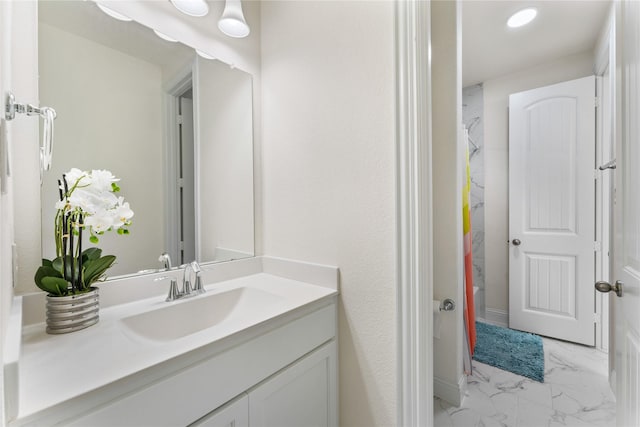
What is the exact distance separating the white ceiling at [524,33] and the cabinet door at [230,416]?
2.46 meters

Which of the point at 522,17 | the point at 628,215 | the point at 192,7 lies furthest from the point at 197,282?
the point at 522,17

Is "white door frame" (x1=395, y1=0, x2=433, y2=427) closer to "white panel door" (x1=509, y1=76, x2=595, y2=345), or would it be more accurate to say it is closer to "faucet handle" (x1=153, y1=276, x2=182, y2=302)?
"faucet handle" (x1=153, y1=276, x2=182, y2=302)

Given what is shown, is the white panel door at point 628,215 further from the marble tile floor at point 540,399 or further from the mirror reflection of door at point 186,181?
the mirror reflection of door at point 186,181

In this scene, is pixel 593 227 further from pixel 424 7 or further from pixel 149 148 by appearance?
pixel 149 148

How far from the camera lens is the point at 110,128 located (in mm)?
1043

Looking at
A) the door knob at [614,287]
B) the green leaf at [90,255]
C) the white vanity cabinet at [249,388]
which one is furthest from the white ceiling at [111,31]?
the door knob at [614,287]

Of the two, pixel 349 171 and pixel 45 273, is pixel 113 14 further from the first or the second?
pixel 349 171

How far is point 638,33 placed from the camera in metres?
0.76

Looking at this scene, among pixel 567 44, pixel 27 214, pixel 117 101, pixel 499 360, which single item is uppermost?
pixel 567 44

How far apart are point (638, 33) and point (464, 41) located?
1.73 metres

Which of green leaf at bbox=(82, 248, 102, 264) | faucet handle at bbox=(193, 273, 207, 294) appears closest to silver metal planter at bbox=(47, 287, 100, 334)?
green leaf at bbox=(82, 248, 102, 264)

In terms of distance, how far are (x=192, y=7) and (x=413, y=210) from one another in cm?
123

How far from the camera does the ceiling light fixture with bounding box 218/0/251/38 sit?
1265 millimetres

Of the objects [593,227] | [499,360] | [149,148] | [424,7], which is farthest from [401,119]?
[593,227]
